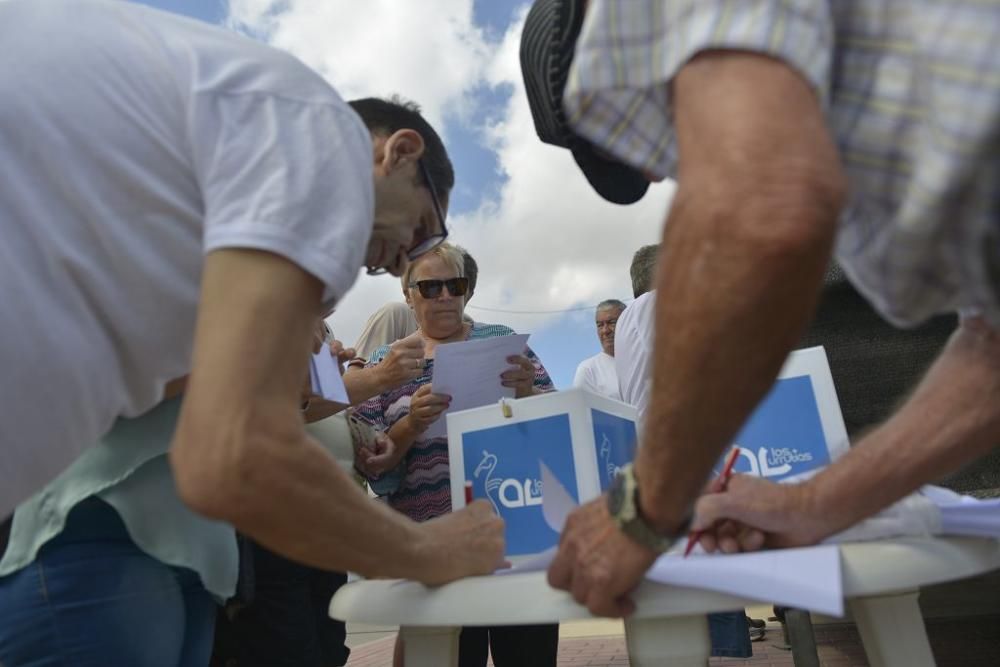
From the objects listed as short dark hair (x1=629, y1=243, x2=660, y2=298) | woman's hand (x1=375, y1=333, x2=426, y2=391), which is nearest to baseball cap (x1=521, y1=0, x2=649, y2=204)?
woman's hand (x1=375, y1=333, x2=426, y2=391)

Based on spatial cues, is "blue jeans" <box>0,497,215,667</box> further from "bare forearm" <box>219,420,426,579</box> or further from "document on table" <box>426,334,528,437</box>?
"document on table" <box>426,334,528,437</box>

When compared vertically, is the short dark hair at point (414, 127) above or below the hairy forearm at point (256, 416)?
above

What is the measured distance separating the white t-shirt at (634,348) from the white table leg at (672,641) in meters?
1.55

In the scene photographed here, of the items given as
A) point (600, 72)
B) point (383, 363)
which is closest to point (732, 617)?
point (383, 363)

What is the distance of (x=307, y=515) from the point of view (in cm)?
77

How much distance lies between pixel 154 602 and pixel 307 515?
0.52 meters

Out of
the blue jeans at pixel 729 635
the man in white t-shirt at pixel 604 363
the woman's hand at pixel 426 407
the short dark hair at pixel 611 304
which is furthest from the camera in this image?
the short dark hair at pixel 611 304

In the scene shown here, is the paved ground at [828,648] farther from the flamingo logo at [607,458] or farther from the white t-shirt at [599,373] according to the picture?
the flamingo logo at [607,458]

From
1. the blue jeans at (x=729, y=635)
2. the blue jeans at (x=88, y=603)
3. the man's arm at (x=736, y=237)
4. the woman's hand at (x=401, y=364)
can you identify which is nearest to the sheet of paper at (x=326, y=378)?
the woman's hand at (x=401, y=364)

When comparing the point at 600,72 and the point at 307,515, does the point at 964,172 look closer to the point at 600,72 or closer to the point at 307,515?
the point at 600,72

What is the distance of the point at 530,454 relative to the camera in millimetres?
1259

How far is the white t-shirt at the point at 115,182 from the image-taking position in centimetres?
82

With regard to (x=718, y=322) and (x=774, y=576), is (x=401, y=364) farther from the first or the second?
(x=718, y=322)

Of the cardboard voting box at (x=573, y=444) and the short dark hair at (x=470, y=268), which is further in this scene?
the short dark hair at (x=470, y=268)
